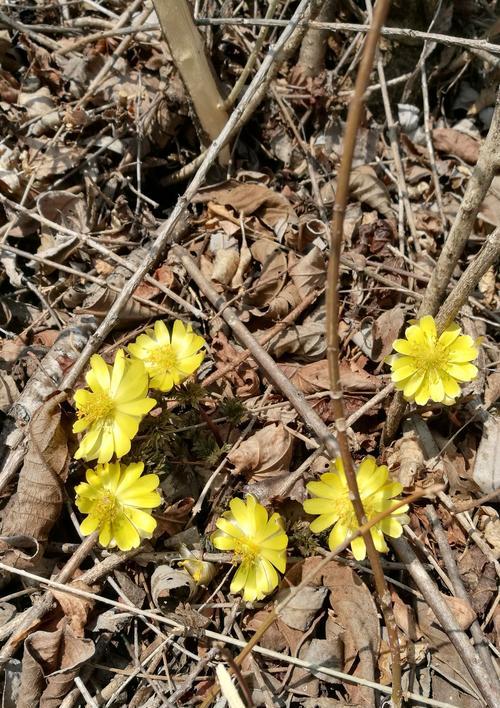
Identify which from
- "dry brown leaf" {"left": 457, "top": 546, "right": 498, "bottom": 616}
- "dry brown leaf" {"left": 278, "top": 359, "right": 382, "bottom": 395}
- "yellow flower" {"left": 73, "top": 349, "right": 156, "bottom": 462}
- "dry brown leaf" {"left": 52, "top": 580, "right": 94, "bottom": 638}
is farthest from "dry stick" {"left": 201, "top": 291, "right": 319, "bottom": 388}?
"dry brown leaf" {"left": 457, "top": 546, "right": 498, "bottom": 616}

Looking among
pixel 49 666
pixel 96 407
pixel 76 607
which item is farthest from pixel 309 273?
pixel 49 666

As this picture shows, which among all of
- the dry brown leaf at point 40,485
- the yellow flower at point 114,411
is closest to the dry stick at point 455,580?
the yellow flower at point 114,411

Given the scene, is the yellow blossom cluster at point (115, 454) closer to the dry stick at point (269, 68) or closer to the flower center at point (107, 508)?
the flower center at point (107, 508)

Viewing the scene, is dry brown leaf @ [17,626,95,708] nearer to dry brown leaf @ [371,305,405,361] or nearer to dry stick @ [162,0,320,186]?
dry brown leaf @ [371,305,405,361]

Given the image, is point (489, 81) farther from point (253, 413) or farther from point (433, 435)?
point (253, 413)

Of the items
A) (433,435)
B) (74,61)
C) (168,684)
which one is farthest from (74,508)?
(74,61)

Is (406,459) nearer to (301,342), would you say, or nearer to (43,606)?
(301,342)
